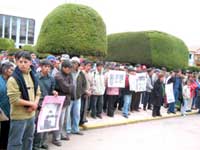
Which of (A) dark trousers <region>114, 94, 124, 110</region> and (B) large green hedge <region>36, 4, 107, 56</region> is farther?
(B) large green hedge <region>36, 4, 107, 56</region>

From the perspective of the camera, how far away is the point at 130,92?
12.0 meters

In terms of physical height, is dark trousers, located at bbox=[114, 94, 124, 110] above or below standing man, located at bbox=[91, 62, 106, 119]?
below

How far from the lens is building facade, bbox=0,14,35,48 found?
5938 cm

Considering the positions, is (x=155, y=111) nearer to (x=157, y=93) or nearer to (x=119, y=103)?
(x=157, y=93)

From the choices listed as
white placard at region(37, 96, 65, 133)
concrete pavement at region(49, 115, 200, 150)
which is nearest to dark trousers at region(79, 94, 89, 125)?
concrete pavement at region(49, 115, 200, 150)

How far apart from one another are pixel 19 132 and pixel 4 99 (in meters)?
0.97

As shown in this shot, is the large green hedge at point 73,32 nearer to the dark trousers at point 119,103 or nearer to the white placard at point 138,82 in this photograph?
the white placard at point 138,82

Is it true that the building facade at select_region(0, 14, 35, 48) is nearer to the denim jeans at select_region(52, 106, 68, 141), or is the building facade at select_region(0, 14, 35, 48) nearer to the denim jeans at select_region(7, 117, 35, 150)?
the denim jeans at select_region(52, 106, 68, 141)

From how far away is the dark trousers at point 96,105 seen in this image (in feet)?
34.9

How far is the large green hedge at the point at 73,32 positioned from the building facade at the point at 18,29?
131 ft

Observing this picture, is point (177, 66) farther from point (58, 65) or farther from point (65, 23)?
point (58, 65)

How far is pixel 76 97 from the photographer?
844cm

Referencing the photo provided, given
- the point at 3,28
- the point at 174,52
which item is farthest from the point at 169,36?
the point at 3,28

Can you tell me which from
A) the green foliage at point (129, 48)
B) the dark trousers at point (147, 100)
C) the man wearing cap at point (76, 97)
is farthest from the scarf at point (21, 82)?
the green foliage at point (129, 48)
